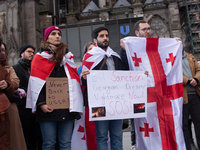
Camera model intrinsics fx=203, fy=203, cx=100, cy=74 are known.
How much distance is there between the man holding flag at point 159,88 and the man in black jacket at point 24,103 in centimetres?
184

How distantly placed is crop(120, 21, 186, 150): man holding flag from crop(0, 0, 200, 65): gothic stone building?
663 inches

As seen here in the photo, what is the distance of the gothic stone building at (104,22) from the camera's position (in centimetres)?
2042

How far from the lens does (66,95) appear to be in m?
2.90

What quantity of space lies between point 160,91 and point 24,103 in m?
2.37

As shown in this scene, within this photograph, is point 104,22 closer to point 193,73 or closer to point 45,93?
point 193,73

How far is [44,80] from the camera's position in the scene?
9.38 ft

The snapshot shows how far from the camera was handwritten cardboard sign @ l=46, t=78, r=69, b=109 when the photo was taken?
280cm

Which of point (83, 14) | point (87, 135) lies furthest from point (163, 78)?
point (83, 14)

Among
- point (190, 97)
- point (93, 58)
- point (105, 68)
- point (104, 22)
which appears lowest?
point (190, 97)

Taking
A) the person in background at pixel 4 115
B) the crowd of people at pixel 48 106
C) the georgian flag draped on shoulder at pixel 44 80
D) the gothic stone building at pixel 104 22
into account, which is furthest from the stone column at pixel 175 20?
the person in background at pixel 4 115

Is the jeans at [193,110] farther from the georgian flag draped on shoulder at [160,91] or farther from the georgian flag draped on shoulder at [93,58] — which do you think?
the georgian flag draped on shoulder at [93,58]

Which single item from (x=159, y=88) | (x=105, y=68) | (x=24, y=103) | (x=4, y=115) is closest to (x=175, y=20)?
(x=159, y=88)

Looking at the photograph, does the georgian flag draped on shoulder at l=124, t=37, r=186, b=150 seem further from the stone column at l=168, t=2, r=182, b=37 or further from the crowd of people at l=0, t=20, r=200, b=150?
the stone column at l=168, t=2, r=182, b=37

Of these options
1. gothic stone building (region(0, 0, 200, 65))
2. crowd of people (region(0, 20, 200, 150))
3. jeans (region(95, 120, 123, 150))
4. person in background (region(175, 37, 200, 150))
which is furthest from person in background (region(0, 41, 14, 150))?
gothic stone building (region(0, 0, 200, 65))
